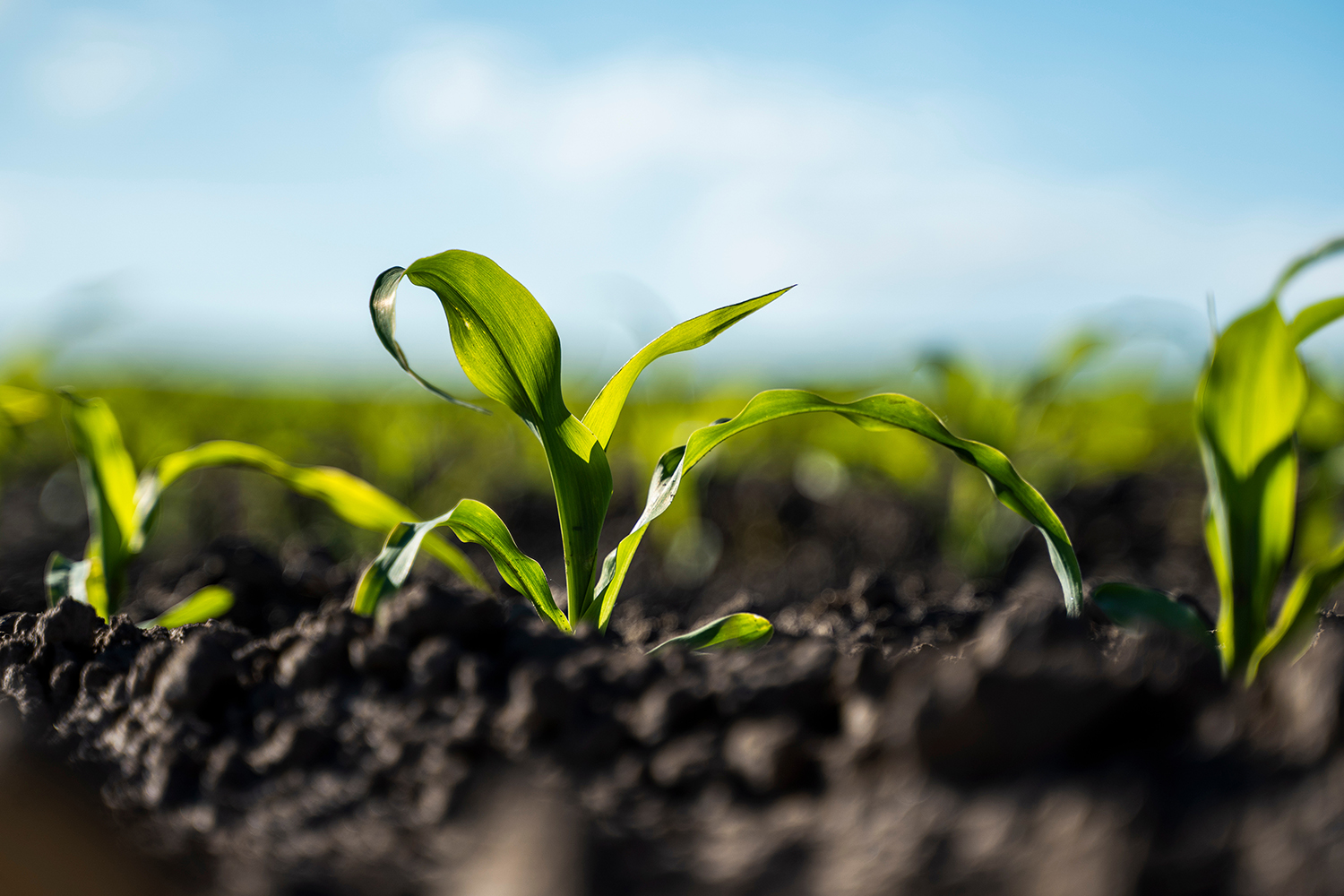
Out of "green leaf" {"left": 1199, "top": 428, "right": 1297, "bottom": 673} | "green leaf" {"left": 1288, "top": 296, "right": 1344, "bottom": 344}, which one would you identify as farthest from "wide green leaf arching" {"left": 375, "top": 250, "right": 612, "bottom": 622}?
"green leaf" {"left": 1288, "top": 296, "right": 1344, "bottom": 344}

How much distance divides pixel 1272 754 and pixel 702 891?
1.28 feet

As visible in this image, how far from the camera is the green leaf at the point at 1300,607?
0.81m

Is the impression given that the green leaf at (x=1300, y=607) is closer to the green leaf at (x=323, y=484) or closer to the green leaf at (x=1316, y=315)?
the green leaf at (x=1316, y=315)

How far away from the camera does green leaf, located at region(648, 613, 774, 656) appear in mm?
993

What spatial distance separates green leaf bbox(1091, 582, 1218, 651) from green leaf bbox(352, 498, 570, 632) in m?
0.68

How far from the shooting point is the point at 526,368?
96 centimetres

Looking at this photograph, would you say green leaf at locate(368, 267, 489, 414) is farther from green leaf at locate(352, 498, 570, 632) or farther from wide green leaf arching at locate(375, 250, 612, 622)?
green leaf at locate(352, 498, 570, 632)

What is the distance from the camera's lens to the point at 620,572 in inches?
39.7

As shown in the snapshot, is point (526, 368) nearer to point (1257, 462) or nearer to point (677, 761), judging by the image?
point (677, 761)

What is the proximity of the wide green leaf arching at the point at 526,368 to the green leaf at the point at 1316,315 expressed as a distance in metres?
0.82

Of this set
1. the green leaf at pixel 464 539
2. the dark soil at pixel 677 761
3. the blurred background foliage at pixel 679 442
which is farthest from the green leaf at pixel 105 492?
the green leaf at pixel 464 539

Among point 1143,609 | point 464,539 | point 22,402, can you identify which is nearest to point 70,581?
point 22,402

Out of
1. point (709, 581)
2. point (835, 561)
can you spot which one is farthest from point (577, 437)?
point (835, 561)

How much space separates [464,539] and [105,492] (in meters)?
0.69
